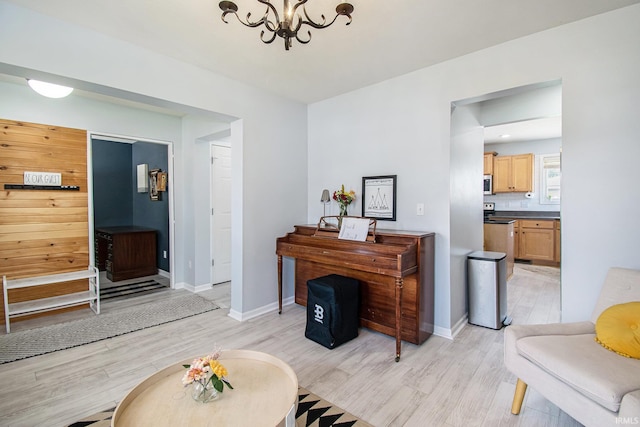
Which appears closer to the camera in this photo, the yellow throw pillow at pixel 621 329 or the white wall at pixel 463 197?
the yellow throw pillow at pixel 621 329

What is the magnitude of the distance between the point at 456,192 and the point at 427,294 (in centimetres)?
103

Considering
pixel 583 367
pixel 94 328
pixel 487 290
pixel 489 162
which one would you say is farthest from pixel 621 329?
pixel 489 162

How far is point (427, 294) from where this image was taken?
9.11ft

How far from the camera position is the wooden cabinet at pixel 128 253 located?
476 cm

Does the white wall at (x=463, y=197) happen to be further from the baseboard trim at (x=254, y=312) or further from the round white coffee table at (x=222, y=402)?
the round white coffee table at (x=222, y=402)

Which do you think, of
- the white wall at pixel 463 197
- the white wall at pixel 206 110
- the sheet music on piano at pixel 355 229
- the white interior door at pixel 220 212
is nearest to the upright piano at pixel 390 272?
the sheet music on piano at pixel 355 229

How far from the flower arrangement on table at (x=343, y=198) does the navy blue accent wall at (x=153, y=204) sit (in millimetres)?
2968

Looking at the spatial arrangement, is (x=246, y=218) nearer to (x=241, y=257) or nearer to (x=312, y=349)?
(x=241, y=257)

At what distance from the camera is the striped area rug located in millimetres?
1729

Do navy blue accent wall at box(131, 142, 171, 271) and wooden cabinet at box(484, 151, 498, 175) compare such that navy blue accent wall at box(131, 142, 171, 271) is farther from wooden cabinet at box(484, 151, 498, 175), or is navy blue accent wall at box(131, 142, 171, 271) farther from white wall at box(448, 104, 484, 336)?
wooden cabinet at box(484, 151, 498, 175)

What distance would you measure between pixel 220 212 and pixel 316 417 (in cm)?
346

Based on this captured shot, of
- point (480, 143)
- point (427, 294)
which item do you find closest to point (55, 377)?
point (427, 294)

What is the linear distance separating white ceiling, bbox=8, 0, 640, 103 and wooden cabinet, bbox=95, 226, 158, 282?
11.0 ft

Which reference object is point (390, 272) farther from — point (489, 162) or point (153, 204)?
point (489, 162)
